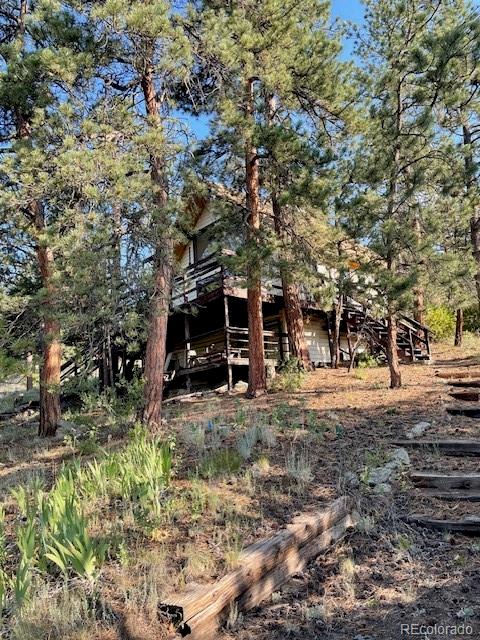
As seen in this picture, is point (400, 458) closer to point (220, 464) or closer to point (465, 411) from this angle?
point (220, 464)

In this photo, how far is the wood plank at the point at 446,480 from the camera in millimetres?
5133

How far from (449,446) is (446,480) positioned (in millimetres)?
1066

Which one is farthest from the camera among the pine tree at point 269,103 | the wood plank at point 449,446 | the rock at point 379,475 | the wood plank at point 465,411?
the pine tree at point 269,103

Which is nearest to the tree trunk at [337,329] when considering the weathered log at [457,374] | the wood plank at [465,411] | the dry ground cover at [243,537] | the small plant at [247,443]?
the weathered log at [457,374]

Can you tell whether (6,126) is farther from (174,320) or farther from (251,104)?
(174,320)

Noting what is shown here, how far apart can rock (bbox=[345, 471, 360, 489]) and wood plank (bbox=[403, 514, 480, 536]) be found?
0.63m

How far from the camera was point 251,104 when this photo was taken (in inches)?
406

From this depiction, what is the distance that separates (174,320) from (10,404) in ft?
23.7

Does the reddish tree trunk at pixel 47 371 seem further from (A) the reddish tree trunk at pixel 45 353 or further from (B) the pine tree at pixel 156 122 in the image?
(B) the pine tree at pixel 156 122

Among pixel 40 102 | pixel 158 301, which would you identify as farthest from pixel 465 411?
pixel 40 102

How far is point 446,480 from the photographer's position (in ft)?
17.1

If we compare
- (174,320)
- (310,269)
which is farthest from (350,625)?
(174,320)

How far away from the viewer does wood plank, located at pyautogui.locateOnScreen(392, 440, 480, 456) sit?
6035mm

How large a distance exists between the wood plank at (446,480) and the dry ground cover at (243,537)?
0.16 meters
